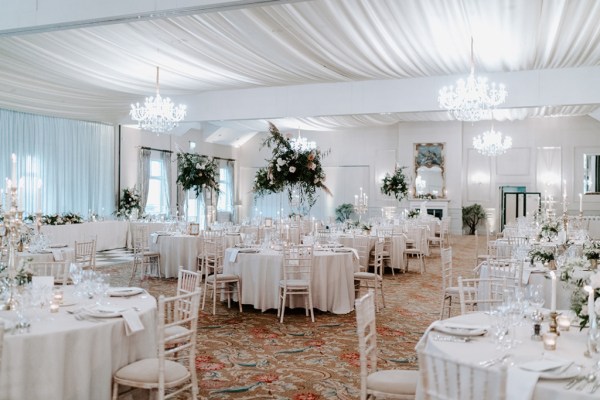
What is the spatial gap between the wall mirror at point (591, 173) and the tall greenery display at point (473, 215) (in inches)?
151

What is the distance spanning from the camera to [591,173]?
2006 cm

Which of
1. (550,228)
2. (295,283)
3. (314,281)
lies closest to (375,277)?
(314,281)

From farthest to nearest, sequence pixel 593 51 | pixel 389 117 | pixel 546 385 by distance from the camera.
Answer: pixel 389 117 < pixel 593 51 < pixel 546 385

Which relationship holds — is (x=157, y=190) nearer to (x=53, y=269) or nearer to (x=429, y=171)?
(x=429, y=171)

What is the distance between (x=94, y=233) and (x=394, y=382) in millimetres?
11814

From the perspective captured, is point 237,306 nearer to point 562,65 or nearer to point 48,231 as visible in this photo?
point 48,231

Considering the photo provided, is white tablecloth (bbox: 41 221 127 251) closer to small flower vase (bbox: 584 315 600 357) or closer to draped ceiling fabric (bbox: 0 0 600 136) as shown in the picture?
draped ceiling fabric (bbox: 0 0 600 136)

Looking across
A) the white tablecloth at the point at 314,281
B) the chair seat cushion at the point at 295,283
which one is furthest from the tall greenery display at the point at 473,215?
the chair seat cushion at the point at 295,283

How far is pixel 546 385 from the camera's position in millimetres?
2514

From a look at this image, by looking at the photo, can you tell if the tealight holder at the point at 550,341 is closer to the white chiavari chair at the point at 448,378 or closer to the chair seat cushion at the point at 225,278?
the white chiavari chair at the point at 448,378

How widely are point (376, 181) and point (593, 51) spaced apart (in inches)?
490

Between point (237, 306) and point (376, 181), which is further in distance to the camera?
point (376, 181)

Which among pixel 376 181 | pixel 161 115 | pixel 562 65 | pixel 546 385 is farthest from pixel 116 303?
pixel 376 181

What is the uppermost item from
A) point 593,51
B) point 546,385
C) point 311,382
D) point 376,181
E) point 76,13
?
point 593,51
